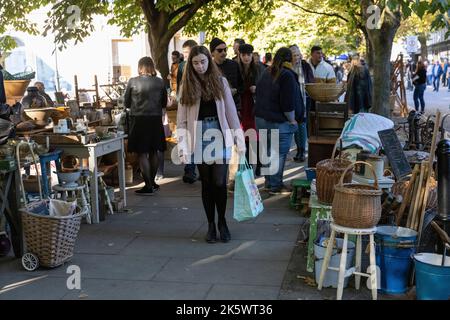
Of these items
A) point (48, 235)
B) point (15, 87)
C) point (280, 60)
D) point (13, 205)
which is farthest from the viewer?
point (15, 87)

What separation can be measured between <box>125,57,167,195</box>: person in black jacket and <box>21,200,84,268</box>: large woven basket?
114 inches

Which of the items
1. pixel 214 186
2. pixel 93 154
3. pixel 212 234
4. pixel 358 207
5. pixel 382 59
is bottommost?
pixel 212 234

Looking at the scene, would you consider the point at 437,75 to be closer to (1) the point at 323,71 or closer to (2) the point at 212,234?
(1) the point at 323,71

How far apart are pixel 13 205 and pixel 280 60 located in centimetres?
372

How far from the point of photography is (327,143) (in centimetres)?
765

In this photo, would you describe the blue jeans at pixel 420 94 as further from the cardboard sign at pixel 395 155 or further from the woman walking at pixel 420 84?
the cardboard sign at pixel 395 155

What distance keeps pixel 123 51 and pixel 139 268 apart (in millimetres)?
22643

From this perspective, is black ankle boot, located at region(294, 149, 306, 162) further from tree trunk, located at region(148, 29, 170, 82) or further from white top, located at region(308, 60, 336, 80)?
tree trunk, located at region(148, 29, 170, 82)

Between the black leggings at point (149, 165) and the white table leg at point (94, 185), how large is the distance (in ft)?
4.61

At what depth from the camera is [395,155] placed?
5.98 metres

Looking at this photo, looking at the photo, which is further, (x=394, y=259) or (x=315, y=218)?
(x=315, y=218)

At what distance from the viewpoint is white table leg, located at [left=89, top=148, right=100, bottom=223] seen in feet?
21.6

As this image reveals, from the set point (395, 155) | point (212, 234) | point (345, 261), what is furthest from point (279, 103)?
point (345, 261)

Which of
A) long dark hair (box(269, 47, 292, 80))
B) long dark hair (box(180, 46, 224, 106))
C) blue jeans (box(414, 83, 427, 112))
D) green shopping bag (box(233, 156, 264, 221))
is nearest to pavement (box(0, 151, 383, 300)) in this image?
green shopping bag (box(233, 156, 264, 221))
